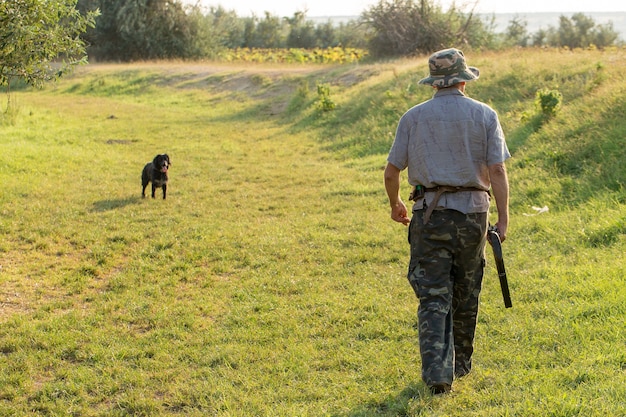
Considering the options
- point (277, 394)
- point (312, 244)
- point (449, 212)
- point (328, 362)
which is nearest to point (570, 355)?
point (449, 212)

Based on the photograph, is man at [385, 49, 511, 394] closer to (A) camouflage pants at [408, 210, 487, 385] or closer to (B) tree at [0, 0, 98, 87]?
(A) camouflage pants at [408, 210, 487, 385]

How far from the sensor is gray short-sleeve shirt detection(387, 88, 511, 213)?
4230 millimetres

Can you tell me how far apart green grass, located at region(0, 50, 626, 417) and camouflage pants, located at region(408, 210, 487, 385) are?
0.30 meters

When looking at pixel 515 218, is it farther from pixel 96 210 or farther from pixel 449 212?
pixel 96 210

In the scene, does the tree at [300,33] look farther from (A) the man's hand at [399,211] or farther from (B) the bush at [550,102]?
(A) the man's hand at [399,211]

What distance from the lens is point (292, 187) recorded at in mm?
12203

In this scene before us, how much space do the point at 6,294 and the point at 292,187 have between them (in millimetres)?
6197

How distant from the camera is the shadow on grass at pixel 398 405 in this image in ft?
13.8

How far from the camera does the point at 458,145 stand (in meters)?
4.25

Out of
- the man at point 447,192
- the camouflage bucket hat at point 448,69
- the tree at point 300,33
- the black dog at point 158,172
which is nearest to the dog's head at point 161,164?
the black dog at point 158,172

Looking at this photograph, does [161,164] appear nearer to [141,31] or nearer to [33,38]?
[33,38]

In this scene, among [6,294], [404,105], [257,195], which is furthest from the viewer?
[404,105]

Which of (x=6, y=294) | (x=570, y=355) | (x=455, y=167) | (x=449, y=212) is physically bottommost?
(x=6, y=294)

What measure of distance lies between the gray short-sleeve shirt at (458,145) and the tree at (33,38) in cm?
569
